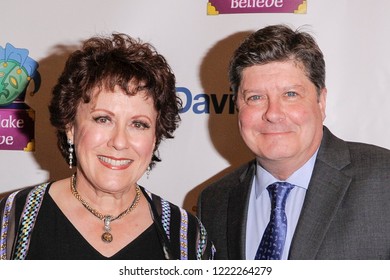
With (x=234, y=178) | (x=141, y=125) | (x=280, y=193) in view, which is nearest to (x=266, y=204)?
(x=280, y=193)

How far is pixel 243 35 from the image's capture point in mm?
2547

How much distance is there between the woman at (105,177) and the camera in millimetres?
1782

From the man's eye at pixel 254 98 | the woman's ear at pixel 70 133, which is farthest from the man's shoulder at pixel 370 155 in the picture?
the woman's ear at pixel 70 133

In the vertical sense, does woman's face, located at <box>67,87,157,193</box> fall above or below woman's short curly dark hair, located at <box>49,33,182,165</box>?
below

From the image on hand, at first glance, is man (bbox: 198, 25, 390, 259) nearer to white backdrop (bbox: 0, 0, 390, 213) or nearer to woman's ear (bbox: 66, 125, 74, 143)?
white backdrop (bbox: 0, 0, 390, 213)

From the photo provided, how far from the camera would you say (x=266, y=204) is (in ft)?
6.86

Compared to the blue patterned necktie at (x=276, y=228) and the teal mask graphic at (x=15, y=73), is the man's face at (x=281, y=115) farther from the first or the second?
the teal mask graphic at (x=15, y=73)

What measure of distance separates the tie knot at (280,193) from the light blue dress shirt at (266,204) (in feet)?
0.05

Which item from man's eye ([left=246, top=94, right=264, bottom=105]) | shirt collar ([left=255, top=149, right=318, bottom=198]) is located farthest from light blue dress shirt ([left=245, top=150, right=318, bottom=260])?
man's eye ([left=246, top=94, right=264, bottom=105])

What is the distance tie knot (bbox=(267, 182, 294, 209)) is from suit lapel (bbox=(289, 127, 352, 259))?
0.08m

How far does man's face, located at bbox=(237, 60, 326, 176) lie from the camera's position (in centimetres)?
197
